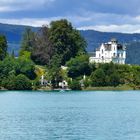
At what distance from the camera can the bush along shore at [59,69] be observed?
14775 centimetres

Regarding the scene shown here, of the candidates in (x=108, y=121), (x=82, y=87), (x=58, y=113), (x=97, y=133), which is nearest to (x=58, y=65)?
(x=82, y=87)

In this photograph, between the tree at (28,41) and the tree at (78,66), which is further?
the tree at (28,41)

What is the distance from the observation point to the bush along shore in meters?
148

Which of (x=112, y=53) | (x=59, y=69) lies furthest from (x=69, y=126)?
(x=112, y=53)

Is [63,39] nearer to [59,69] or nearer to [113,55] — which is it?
[59,69]

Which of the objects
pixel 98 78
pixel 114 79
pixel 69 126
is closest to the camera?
pixel 69 126

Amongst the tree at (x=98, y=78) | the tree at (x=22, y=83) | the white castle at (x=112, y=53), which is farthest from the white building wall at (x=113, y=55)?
the tree at (x=22, y=83)

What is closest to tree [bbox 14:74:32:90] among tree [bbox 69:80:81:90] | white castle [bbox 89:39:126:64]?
tree [bbox 69:80:81:90]

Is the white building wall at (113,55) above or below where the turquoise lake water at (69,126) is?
above

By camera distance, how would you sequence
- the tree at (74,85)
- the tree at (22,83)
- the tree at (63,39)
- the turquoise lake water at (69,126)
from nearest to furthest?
1. the turquoise lake water at (69,126)
2. the tree at (22,83)
3. the tree at (74,85)
4. the tree at (63,39)

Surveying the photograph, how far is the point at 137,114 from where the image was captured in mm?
69688

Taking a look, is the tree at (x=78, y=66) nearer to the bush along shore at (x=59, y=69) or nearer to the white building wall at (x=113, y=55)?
the bush along shore at (x=59, y=69)

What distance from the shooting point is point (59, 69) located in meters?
150

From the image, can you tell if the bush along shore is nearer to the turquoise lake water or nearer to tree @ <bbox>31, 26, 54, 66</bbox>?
tree @ <bbox>31, 26, 54, 66</bbox>
